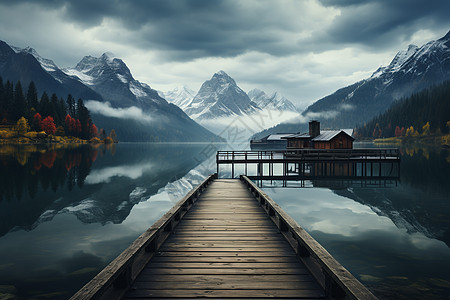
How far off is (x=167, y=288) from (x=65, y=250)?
9.14 metres

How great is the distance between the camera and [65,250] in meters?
12.3

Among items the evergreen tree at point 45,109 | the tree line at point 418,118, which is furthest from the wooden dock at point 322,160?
the evergreen tree at point 45,109

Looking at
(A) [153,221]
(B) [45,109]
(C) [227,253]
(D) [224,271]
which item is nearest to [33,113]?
(B) [45,109]

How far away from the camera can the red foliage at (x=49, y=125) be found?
116 metres

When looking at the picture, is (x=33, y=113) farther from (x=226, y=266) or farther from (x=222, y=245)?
(x=226, y=266)

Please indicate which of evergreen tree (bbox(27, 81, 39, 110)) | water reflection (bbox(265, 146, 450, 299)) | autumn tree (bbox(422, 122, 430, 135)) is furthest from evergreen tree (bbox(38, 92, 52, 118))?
autumn tree (bbox(422, 122, 430, 135))

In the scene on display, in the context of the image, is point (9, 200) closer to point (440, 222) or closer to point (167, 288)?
point (167, 288)

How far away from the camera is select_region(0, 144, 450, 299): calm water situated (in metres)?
9.73

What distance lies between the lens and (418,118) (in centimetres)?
14538

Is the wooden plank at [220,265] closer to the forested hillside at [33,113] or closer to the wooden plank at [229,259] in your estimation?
the wooden plank at [229,259]

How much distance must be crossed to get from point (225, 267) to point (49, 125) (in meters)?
133

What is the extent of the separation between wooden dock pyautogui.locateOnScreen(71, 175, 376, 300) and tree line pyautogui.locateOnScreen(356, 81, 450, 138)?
471 feet

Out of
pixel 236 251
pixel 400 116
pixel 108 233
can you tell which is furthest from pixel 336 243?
pixel 400 116

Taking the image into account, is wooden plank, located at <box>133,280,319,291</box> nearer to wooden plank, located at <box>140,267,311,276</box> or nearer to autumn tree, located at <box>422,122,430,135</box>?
wooden plank, located at <box>140,267,311,276</box>
